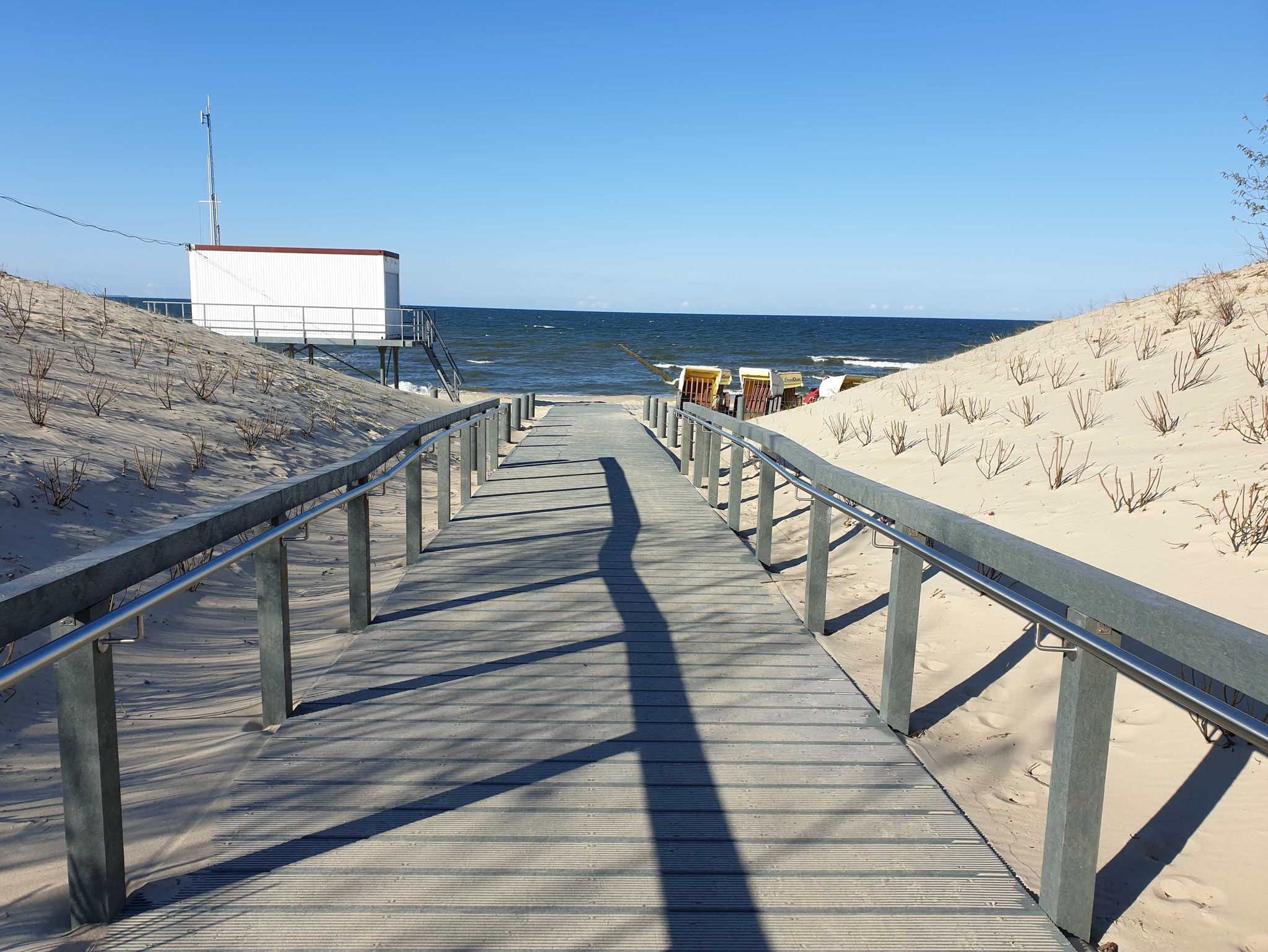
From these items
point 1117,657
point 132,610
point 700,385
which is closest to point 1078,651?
point 1117,657

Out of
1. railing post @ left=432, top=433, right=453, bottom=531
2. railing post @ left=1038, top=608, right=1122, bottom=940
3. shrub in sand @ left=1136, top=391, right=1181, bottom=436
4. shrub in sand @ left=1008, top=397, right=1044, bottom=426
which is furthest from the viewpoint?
shrub in sand @ left=1008, top=397, right=1044, bottom=426

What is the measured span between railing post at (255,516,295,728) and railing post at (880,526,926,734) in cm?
237

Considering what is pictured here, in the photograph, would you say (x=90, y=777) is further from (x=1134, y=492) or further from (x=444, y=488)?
(x=1134, y=492)

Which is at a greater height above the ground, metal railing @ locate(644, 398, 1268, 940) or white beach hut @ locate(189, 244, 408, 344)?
white beach hut @ locate(189, 244, 408, 344)

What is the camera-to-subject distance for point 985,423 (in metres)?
9.23

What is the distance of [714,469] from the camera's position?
8969 millimetres

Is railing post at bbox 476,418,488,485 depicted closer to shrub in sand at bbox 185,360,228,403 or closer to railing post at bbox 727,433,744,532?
shrub in sand at bbox 185,360,228,403

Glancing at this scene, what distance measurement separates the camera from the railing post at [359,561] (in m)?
4.55

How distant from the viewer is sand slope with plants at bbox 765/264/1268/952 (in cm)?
291

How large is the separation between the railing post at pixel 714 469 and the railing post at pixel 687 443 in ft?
6.91

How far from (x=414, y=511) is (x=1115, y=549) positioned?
4356mm

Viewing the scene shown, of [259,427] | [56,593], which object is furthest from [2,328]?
[56,593]

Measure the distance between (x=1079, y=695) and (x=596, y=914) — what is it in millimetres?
1395

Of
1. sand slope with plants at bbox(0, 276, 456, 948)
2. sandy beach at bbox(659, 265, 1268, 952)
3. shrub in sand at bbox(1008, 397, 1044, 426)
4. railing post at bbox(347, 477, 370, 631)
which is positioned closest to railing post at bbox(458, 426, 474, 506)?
sand slope with plants at bbox(0, 276, 456, 948)
